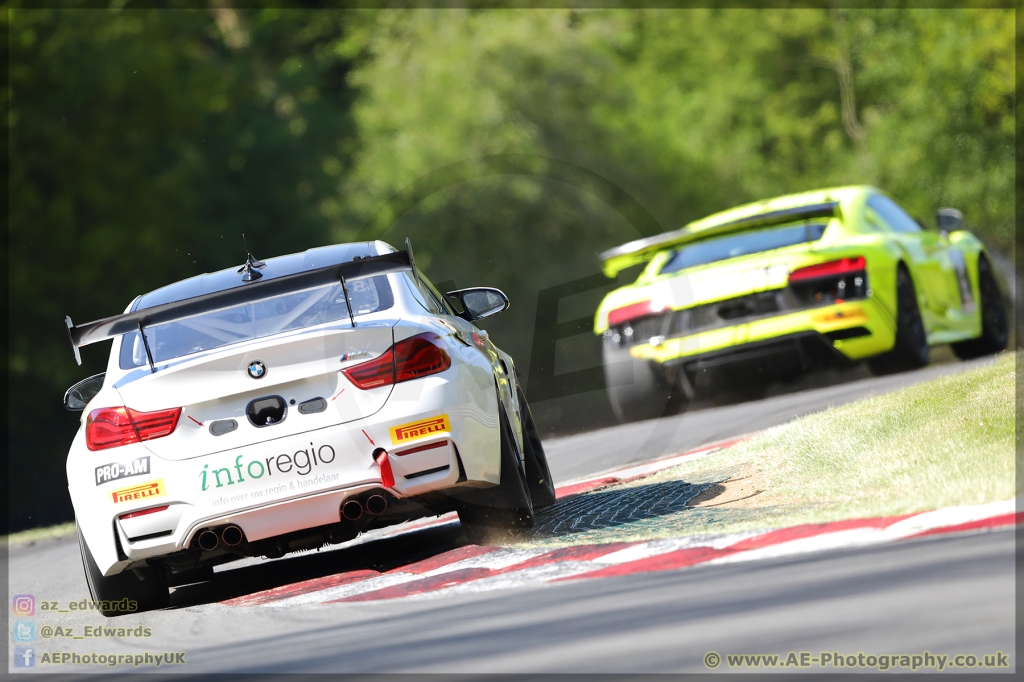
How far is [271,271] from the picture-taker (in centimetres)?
667

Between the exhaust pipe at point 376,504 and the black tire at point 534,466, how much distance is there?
4.29 feet

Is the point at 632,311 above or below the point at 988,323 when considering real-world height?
above

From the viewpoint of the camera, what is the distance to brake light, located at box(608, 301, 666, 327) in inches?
430

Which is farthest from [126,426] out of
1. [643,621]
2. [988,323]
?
[988,323]

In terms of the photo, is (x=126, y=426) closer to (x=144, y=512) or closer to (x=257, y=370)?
(x=144, y=512)

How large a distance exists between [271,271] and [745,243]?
5.24 m

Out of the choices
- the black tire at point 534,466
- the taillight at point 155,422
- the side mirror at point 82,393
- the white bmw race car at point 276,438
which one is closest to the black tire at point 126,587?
the white bmw race car at point 276,438

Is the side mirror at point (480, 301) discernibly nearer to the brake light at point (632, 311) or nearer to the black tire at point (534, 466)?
the black tire at point (534, 466)

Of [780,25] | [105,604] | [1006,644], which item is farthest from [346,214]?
[1006,644]

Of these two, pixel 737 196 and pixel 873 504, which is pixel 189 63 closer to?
pixel 737 196

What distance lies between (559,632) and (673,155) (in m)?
38.9

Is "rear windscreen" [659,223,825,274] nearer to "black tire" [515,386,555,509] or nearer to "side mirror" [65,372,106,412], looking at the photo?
"black tire" [515,386,555,509]

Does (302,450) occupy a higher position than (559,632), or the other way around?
(302,450)

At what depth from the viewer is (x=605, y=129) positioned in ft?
111
